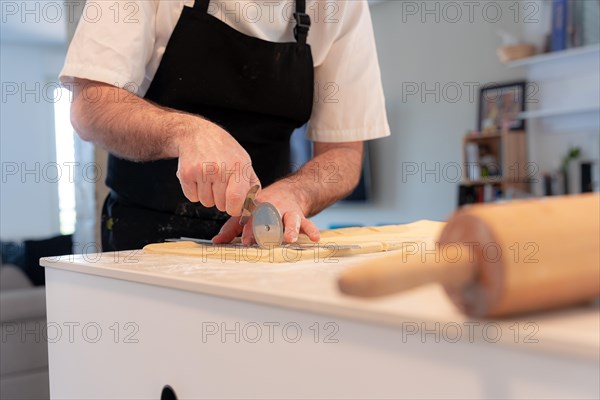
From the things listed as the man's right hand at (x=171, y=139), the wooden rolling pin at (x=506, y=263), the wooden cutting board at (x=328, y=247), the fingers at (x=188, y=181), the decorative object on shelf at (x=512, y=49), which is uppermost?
the decorative object on shelf at (x=512, y=49)

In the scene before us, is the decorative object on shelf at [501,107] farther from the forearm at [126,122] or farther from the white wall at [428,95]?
the forearm at [126,122]

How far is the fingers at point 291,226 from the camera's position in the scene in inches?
43.8

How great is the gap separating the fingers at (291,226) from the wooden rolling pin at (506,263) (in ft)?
2.13

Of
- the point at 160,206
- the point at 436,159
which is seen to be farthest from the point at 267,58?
the point at 436,159

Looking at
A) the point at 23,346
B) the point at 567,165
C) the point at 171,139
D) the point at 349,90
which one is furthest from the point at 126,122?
the point at 567,165

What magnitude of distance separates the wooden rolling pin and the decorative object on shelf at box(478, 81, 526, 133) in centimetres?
443

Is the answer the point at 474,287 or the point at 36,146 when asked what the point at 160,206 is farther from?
the point at 36,146

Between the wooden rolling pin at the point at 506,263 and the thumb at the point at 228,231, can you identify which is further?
the thumb at the point at 228,231

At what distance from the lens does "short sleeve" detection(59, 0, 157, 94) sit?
4.38ft

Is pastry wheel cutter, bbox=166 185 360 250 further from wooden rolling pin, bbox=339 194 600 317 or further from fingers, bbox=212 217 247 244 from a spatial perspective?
wooden rolling pin, bbox=339 194 600 317

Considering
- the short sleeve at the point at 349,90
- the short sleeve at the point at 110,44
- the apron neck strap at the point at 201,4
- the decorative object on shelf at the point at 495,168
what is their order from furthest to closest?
the decorative object on shelf at the point at 495,168 < the short sleeve at the point at 349,90 < the apron neck strap at the point at 201,4 < the short sleeve at the point at 110,44

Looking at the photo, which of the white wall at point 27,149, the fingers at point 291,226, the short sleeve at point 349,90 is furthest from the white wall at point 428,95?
the fingers at point 291,226

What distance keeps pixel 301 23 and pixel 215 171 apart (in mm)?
665

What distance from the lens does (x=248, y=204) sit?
1.08 m
